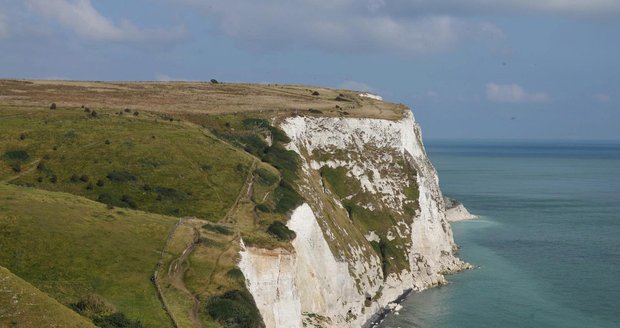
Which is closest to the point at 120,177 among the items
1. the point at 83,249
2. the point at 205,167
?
the point at 205,167

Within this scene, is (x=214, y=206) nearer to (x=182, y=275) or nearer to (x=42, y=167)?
(x=182, y=275)

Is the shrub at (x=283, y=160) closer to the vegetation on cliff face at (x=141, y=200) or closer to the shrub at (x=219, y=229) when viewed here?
the vegetation on cliff face at (x=141, y=200)

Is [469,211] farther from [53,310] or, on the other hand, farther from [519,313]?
[53,310]

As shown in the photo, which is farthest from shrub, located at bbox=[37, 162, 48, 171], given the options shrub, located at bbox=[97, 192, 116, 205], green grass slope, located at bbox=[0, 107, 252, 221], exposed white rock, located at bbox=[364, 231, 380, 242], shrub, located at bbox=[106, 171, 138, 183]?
exposed white rock, located at bbox=[364, 231, 380, 242]

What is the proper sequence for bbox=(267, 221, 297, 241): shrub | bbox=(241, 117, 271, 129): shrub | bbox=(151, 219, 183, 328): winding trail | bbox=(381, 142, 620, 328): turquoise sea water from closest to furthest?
bbox=(151, 219, 183, 328): winding trail, bbox=(267, 221, 297, 241): shrub, bbox=(381, 142, 620, 328): turquoise sea water, bbox=(241, 117, 271, 129): shrub

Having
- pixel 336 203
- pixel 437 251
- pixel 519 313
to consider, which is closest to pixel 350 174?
pixel 336 203

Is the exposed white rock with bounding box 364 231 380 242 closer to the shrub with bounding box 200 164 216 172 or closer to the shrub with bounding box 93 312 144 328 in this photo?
the shrub with bounding box 200 164 216 172
